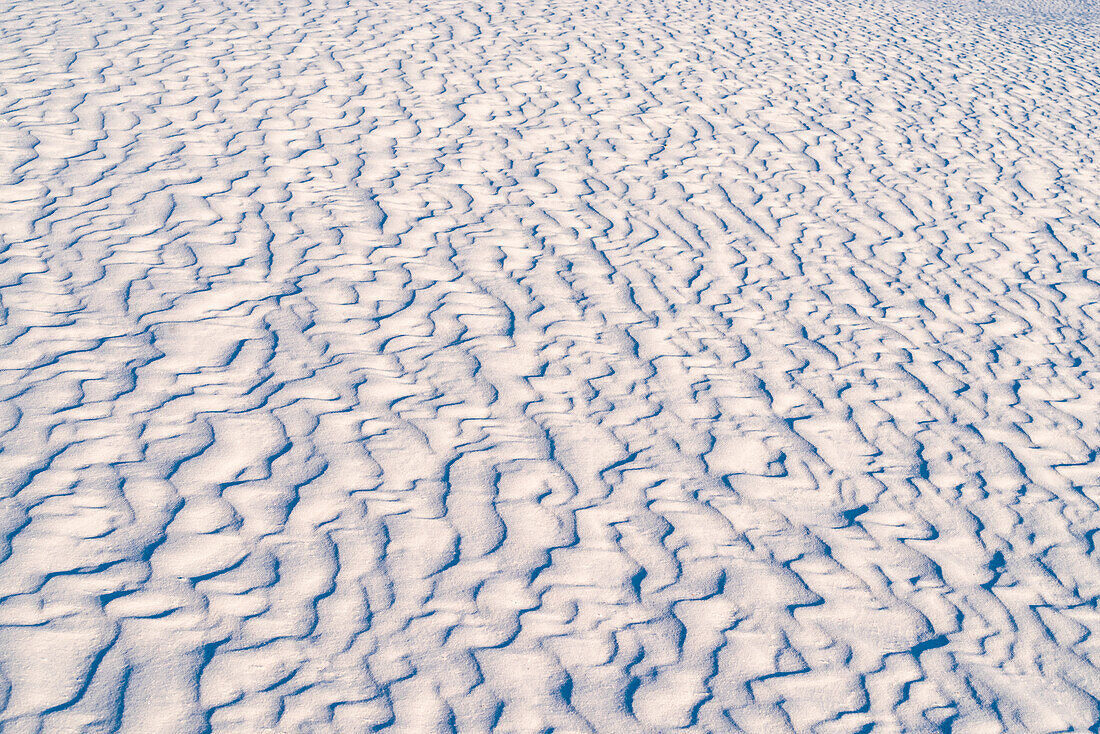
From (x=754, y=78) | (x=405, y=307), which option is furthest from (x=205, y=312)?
(x=754, y=78)

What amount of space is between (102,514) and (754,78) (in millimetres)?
8217

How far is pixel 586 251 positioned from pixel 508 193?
3.13 feet

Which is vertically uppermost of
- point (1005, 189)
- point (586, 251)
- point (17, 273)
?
point (17, 273)

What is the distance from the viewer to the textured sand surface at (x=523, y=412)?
2.99m

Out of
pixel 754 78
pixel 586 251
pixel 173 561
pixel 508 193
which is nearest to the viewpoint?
pixel 173 561

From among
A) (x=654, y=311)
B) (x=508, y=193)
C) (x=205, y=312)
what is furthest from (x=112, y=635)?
(x=508, y=193)

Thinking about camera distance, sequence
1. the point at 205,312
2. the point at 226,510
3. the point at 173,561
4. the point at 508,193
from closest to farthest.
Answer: the point at 173,561 → the point at 226,510 → the point at 205,312 → the point at 508,193

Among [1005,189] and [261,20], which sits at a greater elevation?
[261,20]

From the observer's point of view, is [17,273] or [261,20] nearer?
[17,273]

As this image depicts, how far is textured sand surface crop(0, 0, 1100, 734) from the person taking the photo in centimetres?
299

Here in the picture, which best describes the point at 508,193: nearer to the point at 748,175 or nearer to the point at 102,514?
the point at 748,175

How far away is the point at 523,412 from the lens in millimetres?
4266

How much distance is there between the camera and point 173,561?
3.21 meters

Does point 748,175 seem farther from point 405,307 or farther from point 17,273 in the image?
point 17,273
